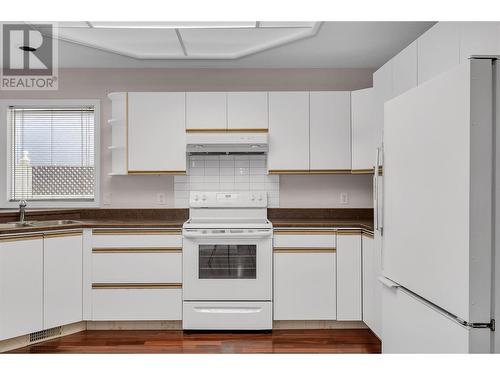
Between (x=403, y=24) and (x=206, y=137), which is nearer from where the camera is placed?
(x=403, y=24)

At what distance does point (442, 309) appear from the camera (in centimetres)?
150

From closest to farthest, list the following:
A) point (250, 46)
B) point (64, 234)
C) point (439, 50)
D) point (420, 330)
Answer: point (420, 330) < point (439, 50) < point (64, 234) < point (250, 46)

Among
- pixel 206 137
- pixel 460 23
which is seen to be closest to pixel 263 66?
pixel 206 137

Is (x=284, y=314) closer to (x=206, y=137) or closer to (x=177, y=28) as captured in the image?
(x=206, y=137)

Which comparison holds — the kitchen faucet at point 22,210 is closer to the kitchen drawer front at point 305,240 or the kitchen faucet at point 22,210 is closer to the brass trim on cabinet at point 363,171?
the kitchen drawer front at point 305,240

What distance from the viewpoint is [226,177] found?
3.83 metres

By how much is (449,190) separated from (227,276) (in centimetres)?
209

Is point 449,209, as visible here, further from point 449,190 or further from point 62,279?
point 62,279

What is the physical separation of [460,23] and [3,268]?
321 cm

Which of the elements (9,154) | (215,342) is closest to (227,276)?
(215,342)

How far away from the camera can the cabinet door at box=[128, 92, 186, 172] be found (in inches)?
139

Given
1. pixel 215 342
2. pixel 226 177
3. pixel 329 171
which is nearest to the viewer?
pixel 215 342

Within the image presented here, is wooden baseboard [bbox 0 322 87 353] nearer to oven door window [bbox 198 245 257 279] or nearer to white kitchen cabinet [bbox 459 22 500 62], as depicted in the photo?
oven door window [bbox 198 245 257 279]

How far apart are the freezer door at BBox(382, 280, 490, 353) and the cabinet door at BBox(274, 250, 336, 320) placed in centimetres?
110
